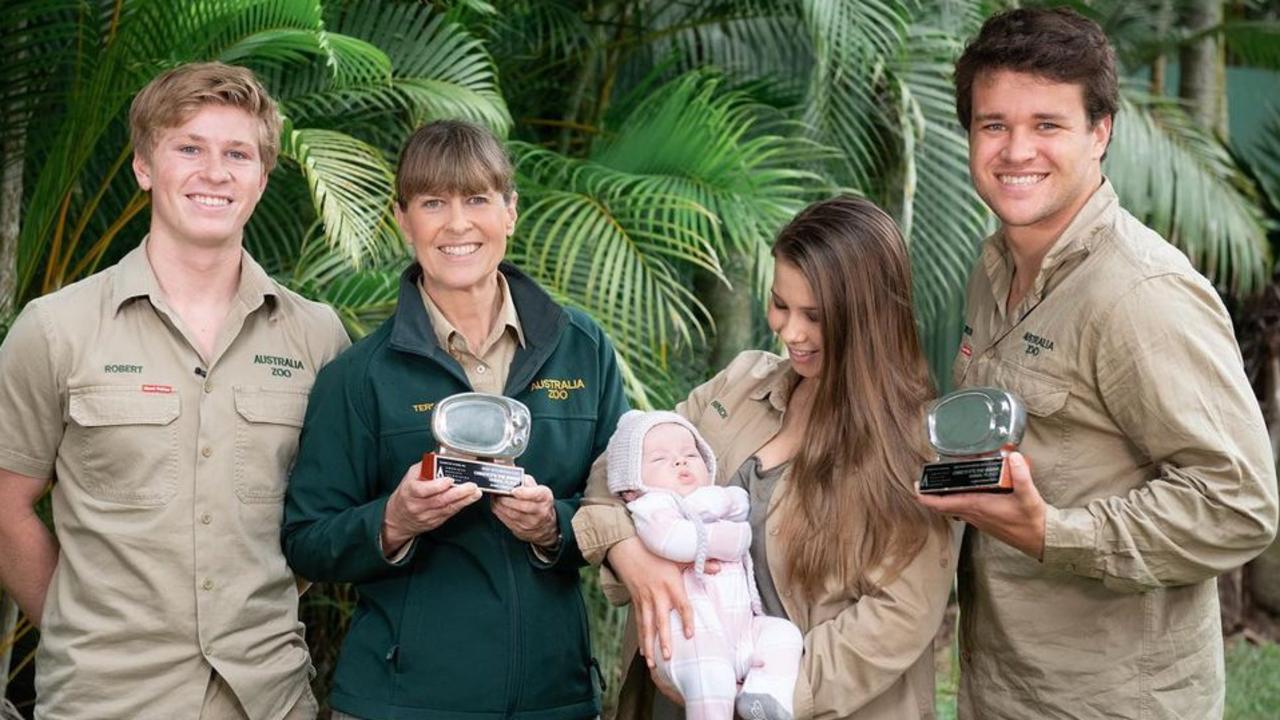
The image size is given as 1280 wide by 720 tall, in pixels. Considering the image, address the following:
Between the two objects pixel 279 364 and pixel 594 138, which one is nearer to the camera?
pixel 279 364

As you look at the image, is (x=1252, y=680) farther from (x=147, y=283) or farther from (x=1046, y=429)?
(x=147, y=283)

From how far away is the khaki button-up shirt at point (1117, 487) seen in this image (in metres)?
3.04

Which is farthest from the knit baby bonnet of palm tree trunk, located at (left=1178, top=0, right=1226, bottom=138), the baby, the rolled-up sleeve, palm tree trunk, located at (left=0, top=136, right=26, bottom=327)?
palm tree trunk, located at (left=1178, top=0, right=1226, bottom=138)

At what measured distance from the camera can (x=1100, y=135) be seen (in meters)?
3.33

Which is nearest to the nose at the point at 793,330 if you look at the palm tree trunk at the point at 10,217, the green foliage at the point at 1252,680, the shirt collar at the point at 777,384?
the shirt collar at the point at 777,384

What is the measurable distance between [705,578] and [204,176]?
1.40 m

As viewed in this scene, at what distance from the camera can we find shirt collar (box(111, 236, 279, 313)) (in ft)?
11.1

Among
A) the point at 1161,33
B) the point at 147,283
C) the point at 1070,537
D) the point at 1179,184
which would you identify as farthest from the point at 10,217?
the point at 1161,33

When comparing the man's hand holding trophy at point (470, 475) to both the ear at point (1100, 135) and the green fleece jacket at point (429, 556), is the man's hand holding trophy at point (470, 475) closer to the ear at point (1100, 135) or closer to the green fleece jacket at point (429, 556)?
the green fleece jacket at point (429, 556)

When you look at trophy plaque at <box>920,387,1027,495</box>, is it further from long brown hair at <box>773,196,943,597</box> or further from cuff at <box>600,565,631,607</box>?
cuff at <box>600,565,631,607</box>

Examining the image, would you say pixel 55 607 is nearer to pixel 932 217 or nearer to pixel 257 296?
pixel 257 296

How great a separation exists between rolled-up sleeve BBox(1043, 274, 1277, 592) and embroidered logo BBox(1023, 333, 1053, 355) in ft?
0.48

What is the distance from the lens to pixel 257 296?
3.53m

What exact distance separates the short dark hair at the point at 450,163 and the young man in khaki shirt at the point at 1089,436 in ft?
3.45
